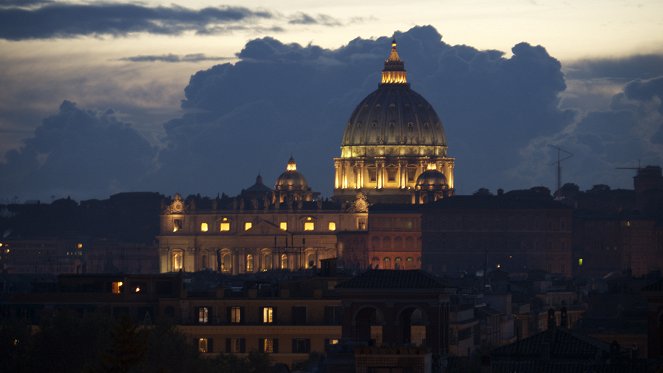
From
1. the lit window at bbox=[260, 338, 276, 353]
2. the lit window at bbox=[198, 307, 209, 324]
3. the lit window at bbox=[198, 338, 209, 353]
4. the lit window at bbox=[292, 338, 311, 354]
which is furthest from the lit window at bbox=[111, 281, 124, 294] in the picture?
the lit window at bbox=[292, 338, 311, 354]

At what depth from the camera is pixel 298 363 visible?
10150cm

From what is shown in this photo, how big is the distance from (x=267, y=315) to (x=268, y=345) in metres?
1.87

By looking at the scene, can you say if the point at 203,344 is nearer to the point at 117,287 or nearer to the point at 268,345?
the point at 268,345

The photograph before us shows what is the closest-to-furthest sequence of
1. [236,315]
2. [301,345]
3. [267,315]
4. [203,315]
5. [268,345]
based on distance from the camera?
[301,345]
[268,345]
[267,315]
[236,315]
[203,315]

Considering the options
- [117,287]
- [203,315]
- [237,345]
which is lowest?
[237,345]

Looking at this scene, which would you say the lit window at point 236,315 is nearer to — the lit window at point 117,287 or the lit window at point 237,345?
the lit window at point 237,345

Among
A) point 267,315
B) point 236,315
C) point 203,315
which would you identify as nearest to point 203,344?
point 236,315

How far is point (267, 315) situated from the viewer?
110 metres

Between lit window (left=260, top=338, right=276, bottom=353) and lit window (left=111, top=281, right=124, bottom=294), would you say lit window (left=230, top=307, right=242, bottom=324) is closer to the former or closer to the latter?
lit window (left=260, top=338, right=276, bottom=353)

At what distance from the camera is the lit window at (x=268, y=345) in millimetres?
107812

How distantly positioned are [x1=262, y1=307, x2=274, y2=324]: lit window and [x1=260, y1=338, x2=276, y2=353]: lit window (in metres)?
0.93

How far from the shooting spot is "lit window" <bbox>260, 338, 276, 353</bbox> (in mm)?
107812

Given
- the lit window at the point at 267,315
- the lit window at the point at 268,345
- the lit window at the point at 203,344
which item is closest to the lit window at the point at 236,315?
the lit window at the point at 267,315

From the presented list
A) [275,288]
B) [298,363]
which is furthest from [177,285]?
[298,363]
